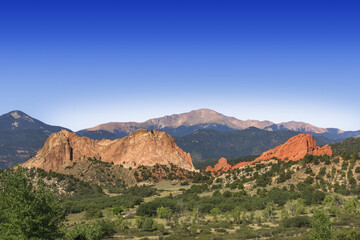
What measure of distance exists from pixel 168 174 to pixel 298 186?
235 feet

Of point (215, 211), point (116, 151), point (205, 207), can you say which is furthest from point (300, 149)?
point (116, 151)

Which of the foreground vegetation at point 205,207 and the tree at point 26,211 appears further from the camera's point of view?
the foreground vegetation at point 205,207

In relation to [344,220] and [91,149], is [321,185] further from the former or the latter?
[91,149]

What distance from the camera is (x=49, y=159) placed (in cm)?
16175

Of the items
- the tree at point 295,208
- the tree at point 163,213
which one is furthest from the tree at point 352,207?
the tree at point 163,213

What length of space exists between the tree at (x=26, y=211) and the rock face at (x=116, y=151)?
437ft

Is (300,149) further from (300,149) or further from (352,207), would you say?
(352,207)

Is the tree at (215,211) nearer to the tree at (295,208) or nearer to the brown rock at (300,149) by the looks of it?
the tree at (295,208)

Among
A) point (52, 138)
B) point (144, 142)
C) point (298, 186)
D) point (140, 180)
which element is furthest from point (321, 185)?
point (52, 138)

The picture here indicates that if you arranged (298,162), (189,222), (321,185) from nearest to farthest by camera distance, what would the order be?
(189,222)
(321,185)
(298,162)

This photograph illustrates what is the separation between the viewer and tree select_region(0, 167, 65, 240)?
3216 cm

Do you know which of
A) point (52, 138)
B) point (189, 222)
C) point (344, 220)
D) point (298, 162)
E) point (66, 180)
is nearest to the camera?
point (344, 220)

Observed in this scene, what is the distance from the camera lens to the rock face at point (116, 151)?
164750 mm

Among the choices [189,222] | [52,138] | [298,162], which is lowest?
[189,222]
